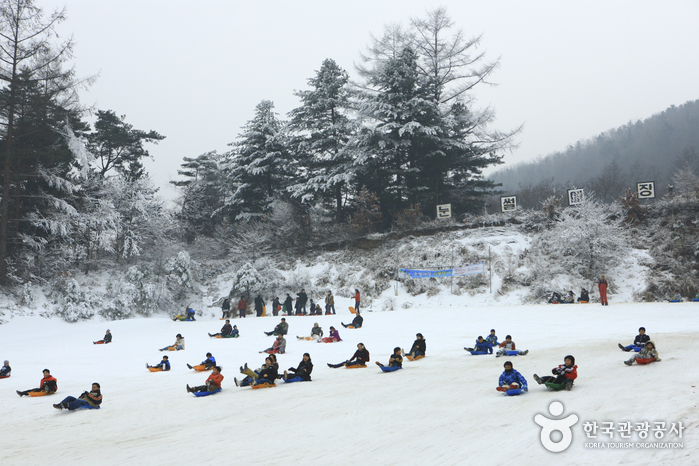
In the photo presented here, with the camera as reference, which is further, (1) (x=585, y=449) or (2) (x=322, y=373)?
(2) (x=322, y=373)

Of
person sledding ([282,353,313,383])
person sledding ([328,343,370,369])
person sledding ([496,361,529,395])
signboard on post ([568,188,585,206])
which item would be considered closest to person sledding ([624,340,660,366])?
person sledding ([496,361,529,395])

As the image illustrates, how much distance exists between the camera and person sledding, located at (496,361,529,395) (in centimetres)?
884

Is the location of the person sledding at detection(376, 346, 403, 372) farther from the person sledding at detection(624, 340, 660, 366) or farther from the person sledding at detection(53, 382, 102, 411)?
the person sledding at detection(53, 382, 102, 411)

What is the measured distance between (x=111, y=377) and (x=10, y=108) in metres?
20.6

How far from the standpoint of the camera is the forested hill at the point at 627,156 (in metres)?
73.9

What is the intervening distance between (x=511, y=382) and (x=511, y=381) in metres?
0.02

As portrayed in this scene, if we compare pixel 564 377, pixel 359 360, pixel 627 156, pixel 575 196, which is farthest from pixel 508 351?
pixel 627 156

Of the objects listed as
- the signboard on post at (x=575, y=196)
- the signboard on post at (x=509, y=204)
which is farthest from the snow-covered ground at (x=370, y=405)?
the signboard on post at (x=509, y=204)

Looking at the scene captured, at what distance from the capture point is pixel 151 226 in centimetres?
3575

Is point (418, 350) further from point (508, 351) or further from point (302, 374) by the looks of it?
point (302, 374)

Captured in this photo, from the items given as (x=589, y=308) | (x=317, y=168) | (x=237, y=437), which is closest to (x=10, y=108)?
(x=317, y=168)

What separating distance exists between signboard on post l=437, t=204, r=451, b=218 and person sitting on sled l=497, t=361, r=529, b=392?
24465 millimetres

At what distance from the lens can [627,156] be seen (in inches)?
3568

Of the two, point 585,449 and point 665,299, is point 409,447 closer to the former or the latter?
point 585,449
